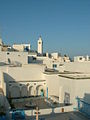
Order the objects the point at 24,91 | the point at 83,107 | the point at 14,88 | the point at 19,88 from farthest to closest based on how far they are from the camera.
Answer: the point at 24,91 → the point at 19,88 → the point at 14,88 → the point at 83,107

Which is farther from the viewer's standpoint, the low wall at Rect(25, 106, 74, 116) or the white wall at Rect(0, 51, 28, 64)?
the white wall at Rect(0, 51, 28, 64)

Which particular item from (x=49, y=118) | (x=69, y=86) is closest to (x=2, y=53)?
(x=69, y=86)

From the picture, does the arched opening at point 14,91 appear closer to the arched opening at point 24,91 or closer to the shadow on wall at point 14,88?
the shadow on wall at point 14,88

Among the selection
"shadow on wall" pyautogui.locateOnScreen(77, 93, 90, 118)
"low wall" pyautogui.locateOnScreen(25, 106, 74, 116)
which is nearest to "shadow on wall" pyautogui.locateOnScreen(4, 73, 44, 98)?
"low wall" pyautogui.locateOnScreen(25, 106, 74, 116)

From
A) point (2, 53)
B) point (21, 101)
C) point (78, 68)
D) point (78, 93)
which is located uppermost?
point (2, 53)

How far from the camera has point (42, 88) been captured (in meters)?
27.1

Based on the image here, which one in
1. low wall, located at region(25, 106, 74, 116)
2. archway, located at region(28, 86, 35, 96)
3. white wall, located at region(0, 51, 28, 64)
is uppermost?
white wall, located at region(0, 51, 28, 64)

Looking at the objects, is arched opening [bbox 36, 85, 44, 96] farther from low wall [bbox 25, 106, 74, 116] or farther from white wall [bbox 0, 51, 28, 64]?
white wall [bbox 0, 51, 28, 64]

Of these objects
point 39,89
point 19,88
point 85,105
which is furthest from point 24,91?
point 85,105

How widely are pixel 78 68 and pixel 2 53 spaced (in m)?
18.1

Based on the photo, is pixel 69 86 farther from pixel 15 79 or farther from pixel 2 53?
pixel 2 53

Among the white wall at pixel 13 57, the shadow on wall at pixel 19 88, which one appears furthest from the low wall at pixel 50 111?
the white wall at pixel 13 57

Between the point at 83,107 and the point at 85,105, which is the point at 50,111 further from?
the point at 85,105

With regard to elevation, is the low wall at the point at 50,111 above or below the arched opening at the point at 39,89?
below
